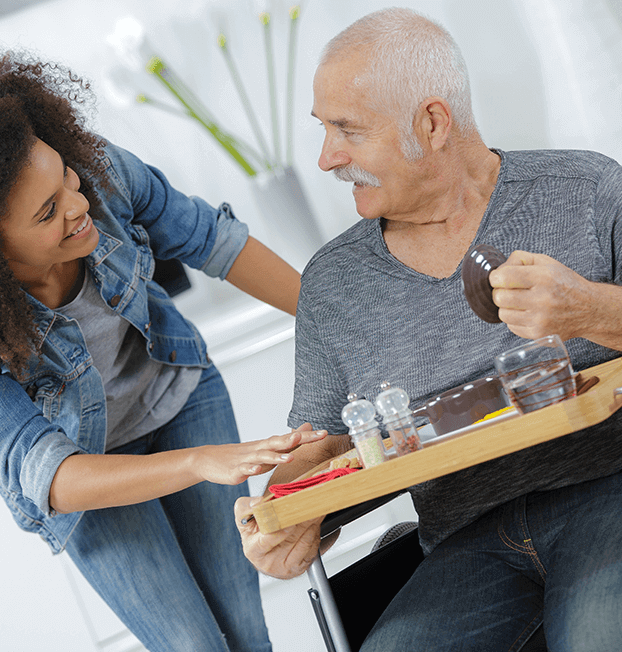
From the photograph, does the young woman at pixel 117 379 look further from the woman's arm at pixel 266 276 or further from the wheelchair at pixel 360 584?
the wheelchair at pixel 360 584

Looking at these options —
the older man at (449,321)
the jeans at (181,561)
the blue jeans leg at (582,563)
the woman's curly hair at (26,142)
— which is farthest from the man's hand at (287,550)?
the woman's curly hair at (26,142)

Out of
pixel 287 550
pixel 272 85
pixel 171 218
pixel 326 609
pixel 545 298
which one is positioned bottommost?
pixel 326 609

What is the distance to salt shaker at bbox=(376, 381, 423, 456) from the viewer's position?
40.3 inches

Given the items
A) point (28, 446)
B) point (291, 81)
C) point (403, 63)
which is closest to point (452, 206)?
point (403, 63)

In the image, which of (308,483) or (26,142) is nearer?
(308,483)

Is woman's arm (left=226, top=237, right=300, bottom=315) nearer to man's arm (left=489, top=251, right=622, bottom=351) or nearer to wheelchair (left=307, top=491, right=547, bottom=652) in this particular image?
wheelchair (left=307, top=491, right=547, bottom=652)

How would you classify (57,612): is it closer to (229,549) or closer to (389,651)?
(229,549)

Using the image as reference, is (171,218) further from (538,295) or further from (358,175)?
(538,295)

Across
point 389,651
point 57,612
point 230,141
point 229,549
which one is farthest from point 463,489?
point 57,612

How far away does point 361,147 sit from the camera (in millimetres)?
1414

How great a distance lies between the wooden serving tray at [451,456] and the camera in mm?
861

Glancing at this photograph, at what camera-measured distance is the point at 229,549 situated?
172 centimetres

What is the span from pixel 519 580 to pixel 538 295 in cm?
52

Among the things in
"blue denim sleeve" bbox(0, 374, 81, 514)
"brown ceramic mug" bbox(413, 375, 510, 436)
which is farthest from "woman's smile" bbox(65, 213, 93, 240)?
"brown ceramic mug" bbox(413, 375, 510, 436)
